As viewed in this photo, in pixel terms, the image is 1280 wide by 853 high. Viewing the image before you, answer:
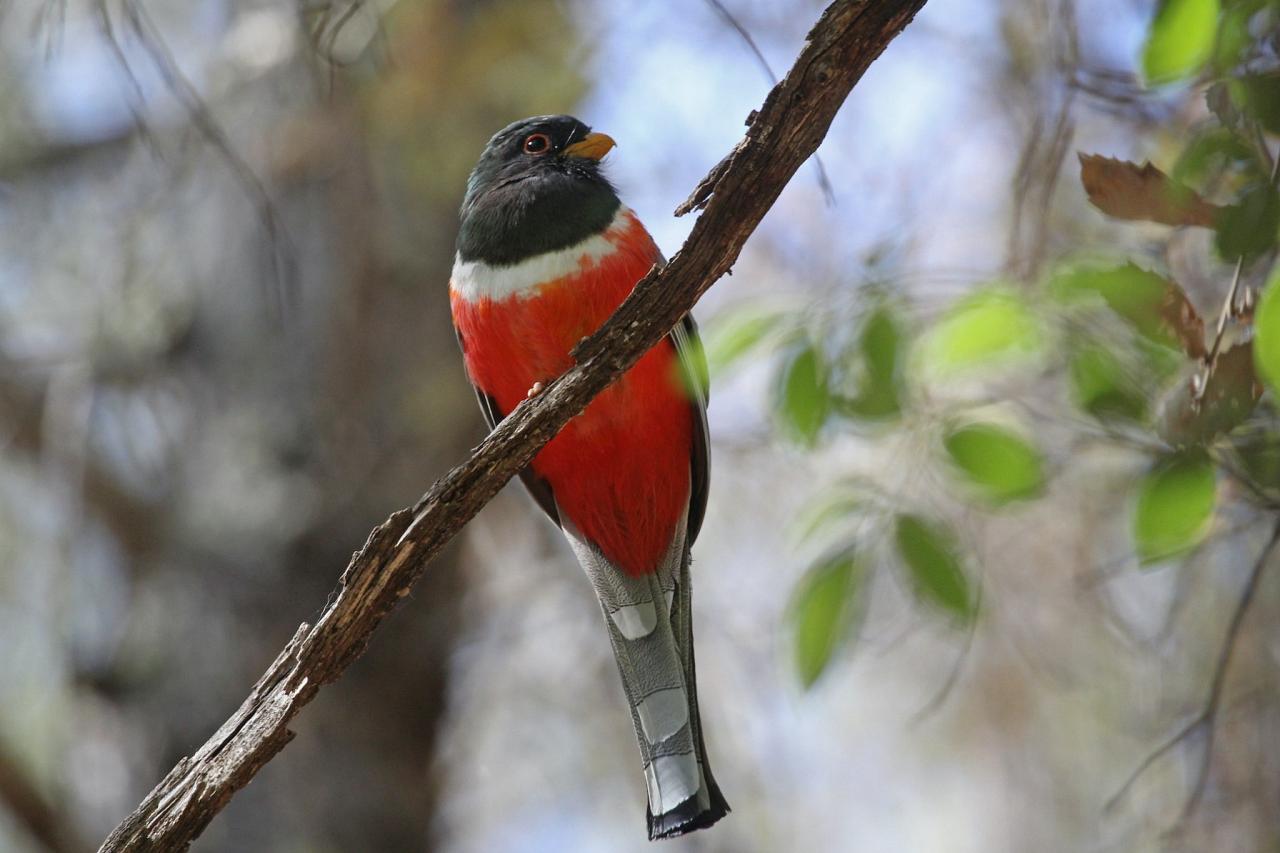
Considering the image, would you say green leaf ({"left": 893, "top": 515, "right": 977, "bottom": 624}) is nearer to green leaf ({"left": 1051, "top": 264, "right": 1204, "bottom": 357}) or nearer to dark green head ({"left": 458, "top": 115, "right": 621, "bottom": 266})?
green leaf ({"left": 1051, "top": 264, "right": 1204, "bottom": 357})

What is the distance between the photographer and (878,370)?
1944mm

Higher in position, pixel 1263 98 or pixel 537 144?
pixel 1263 98

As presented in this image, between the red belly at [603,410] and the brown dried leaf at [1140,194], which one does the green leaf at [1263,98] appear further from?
the red belly at [603,410]

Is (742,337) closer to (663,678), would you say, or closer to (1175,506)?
(1175,506)

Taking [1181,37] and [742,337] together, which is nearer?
[1181,37]

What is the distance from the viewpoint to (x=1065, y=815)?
19.7ft

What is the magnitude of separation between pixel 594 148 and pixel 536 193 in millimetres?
299

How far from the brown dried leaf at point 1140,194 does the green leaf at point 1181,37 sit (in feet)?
0.42

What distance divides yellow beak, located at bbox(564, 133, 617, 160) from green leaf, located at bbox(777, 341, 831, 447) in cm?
139

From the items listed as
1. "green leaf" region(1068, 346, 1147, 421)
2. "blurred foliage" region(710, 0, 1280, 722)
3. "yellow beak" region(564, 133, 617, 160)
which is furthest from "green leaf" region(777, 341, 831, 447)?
"yellow beak" region(564, 133, 617, 160)

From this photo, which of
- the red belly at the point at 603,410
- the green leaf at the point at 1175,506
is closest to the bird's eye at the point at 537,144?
the red belly at the point at 603,410

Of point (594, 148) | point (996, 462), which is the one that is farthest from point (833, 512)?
point (594, 148)

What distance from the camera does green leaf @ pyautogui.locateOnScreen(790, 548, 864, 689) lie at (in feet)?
6.32

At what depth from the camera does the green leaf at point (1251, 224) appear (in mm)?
1429
